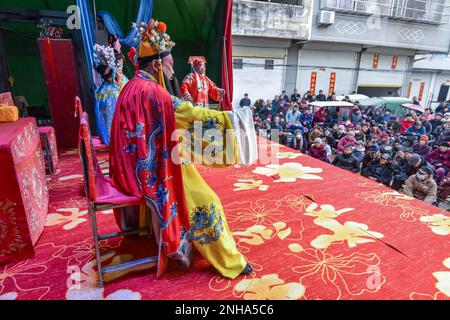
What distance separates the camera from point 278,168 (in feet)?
11.0

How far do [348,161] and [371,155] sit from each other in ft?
1.30

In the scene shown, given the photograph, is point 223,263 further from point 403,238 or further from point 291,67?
point 291,67

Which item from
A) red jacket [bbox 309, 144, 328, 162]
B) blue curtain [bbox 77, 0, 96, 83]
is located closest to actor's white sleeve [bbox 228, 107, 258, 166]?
blue curtain [bbox 77, 0, 96, 83]

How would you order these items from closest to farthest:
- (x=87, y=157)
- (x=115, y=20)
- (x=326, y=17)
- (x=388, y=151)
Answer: (x=87, y=157) < (x=388, y=151) < (x=115, y=20) < (x=326, y=17)

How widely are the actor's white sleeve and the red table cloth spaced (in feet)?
3.97

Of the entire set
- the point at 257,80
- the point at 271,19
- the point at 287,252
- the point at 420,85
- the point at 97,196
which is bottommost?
the point at 420,85

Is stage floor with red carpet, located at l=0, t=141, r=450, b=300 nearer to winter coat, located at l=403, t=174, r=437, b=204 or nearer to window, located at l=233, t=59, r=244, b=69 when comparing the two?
winter coat, located at l=403, t=174, r=437, b=204

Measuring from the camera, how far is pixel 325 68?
37.7 ft

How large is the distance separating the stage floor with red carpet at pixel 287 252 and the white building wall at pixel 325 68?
9148mm

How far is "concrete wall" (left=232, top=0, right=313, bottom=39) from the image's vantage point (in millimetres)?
9211

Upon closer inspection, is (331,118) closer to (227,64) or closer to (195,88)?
(227,64)

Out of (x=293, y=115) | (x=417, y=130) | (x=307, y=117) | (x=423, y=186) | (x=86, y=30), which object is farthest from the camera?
(x=307, y=117)

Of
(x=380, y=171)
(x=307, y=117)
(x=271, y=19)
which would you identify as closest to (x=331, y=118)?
(x=307, y=117)

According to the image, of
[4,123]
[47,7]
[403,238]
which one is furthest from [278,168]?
[47,7]
